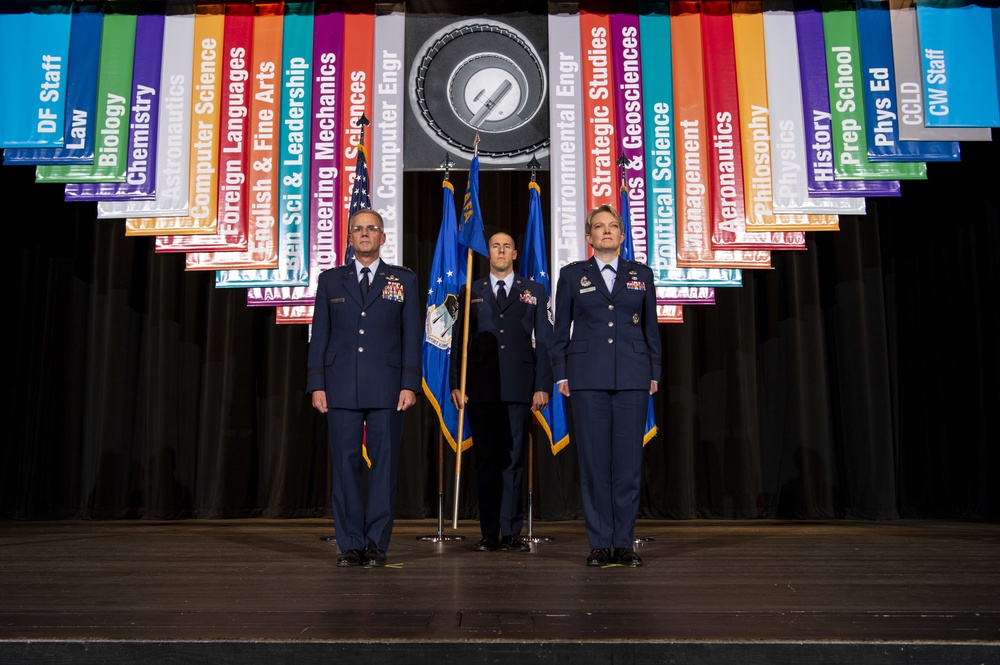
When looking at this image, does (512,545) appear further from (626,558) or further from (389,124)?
(389,124)

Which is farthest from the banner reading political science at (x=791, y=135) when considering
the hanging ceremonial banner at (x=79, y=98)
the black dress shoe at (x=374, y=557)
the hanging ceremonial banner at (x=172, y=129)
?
the hanging ceremonial banner at (x=79, y=98)

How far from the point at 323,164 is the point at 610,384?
3.12m

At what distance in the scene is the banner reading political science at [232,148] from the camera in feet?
19.5

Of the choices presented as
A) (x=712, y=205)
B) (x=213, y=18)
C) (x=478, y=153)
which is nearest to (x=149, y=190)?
(x=213, y=18)

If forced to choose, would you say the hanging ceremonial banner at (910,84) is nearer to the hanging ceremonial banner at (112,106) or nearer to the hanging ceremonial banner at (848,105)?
the hanging ceremonial banner at (848,105)

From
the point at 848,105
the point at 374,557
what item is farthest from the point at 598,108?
the point at 374,557

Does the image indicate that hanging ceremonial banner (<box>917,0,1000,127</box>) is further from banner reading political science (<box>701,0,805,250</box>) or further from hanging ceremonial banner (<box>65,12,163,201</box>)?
hanging ceremonial banner (<box>65,12,163,201</box>)

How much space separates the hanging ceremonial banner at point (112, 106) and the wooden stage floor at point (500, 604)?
2359 millimetres

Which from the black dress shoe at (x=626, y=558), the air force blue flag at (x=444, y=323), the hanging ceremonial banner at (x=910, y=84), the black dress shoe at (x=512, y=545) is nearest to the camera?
the black dress shoe at (x=626, y=558)

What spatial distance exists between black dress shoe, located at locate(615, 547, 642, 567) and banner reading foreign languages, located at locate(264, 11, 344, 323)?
2.96 m

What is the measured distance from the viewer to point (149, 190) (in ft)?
19.3

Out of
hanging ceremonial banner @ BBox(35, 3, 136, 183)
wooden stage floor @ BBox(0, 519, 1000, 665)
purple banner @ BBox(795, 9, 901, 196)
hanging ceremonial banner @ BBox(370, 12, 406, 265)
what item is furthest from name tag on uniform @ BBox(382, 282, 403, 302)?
purple banner @ BBox(795, 9, 901, 196)

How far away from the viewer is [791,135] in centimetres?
596

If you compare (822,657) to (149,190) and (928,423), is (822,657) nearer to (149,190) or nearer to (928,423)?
(149,190)
